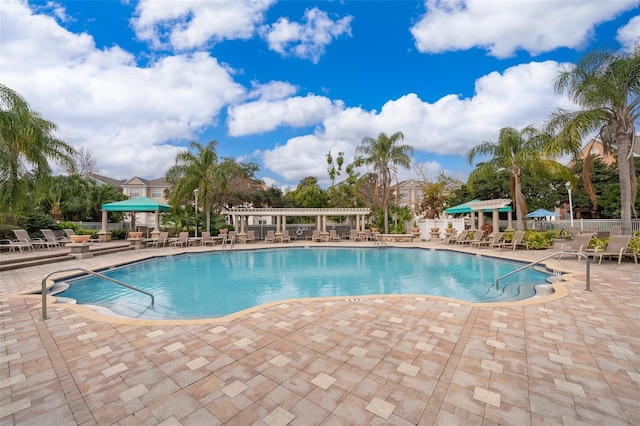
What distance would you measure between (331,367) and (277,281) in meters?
6.96

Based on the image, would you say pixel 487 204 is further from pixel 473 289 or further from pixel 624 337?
pixel 624 337

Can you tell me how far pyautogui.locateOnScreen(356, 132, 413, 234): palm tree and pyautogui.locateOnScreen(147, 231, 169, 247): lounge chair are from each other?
48.9 ft

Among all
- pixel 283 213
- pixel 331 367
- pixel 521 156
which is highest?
pixel 521 156

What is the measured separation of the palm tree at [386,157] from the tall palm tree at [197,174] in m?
11.1

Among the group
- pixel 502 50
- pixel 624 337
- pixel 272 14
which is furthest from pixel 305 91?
pixel 624 337

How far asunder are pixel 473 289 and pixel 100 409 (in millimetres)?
8544

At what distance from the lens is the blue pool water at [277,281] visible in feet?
23.6

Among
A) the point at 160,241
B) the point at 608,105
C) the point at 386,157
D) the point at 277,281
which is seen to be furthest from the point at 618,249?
the point at 160,241

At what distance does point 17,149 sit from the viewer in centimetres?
1005

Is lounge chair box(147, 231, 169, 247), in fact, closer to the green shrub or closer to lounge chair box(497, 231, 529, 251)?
lounge chair box(497, 231, 529, 251)

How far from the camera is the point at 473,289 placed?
8258 millimetres

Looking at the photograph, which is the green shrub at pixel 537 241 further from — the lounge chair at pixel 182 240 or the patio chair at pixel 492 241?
the lounge chair at pixel 182 240

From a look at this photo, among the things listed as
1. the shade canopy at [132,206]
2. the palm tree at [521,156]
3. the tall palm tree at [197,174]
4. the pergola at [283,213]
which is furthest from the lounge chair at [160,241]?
the palm tree at [521,156]

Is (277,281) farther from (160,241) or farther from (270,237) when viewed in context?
(160,241)
